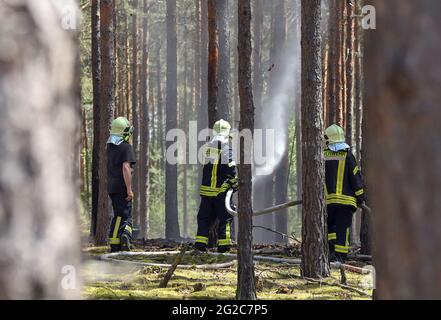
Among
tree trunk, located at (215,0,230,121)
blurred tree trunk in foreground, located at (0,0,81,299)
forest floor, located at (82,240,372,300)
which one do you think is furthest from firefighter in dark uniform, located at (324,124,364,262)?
blurred tree trunk in foreground, located at (0,0,81,299)

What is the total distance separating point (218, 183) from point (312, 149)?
299 cm

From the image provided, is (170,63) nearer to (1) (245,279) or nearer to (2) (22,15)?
(1) (245,279)

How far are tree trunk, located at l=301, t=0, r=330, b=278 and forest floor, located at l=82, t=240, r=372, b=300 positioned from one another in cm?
31

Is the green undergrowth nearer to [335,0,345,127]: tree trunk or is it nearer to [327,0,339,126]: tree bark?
[327,0,339,126]: tree bark

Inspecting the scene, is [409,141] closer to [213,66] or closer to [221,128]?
[221,128]

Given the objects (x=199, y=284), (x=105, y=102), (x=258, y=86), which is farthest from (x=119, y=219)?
(x=258, y=86)

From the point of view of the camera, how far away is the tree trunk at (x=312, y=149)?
913 centimetres

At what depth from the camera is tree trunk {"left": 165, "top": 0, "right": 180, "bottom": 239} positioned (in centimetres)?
2766

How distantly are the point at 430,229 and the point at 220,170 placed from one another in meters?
9.42

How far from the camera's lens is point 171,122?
2927cm

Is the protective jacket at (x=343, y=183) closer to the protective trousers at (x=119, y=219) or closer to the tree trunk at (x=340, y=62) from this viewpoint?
the protective trousers at (x=119, y=219)

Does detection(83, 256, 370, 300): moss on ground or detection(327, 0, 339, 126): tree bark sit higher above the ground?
detection(327, 0, 339, 126): tree bark

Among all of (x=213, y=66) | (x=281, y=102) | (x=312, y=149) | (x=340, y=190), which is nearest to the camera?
(x=312, y=149)
